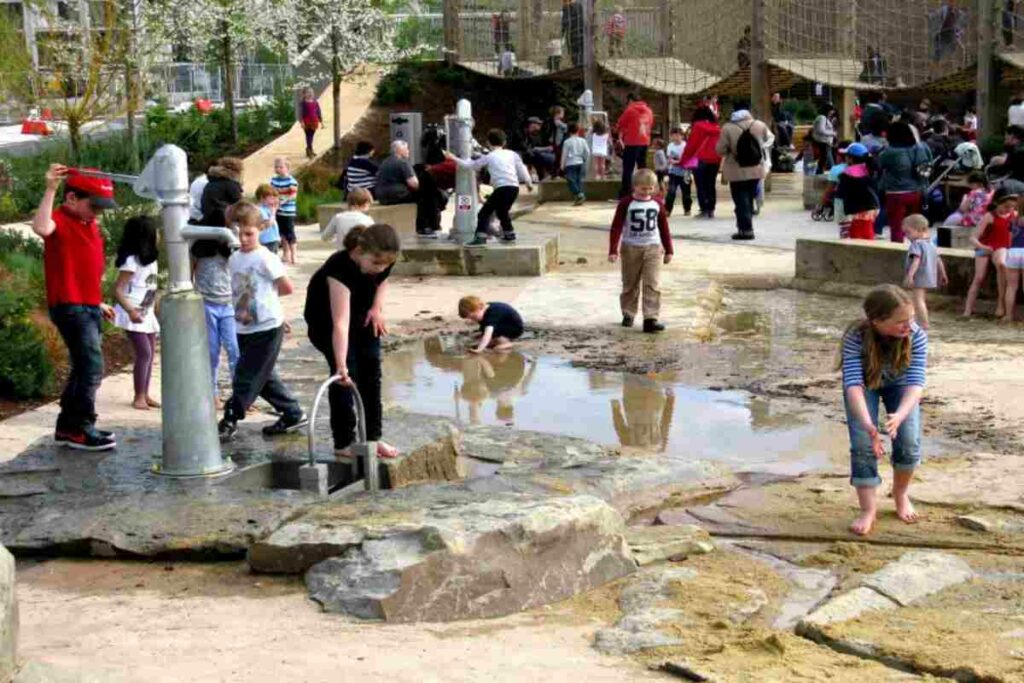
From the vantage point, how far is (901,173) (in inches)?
686

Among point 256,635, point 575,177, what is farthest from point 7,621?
point 575,177

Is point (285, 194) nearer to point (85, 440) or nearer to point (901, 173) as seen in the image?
point (901, 173)

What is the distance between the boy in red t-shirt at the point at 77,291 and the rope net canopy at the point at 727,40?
52.1 feet

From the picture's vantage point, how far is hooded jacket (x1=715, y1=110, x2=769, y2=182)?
807 inches

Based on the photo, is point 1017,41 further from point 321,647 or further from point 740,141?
point 321,647

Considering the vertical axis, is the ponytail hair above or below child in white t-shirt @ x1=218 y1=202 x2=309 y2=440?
above

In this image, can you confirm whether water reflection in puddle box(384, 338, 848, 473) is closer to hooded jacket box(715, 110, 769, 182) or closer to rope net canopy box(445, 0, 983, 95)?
hooded jacket box(715, 110, 769, 182)

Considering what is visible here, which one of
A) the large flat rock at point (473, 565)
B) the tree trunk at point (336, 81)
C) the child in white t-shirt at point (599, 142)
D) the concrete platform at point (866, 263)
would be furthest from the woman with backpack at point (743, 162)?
the large flat rock at point (473, 565)

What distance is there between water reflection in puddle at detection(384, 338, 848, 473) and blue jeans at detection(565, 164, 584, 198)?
46.5 ft

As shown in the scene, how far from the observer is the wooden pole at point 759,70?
26.1 metres

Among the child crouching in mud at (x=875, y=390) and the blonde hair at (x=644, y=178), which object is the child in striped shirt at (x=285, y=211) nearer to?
the blonde hair at (x=644, y=178)

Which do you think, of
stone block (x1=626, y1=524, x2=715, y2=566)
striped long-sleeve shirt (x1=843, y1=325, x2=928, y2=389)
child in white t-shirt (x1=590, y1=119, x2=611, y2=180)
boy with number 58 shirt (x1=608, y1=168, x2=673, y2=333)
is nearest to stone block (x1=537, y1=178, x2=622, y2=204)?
child in white t-shirt (x1=590, y1=119, x2=611, y2=180)

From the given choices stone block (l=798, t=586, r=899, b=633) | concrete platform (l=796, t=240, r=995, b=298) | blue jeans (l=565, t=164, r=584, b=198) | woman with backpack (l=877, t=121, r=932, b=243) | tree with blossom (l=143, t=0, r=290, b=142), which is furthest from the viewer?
tree with blossom (l=143, t=0, r=290, b=142)

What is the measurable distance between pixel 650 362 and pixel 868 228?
5.10 metres
